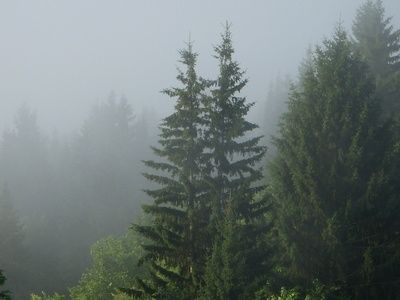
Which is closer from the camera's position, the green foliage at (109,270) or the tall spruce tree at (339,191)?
the tall spruce tree at (339,191)

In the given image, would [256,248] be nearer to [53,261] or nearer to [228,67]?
[228,67]

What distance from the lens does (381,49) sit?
3672 cm

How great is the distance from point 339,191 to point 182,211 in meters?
6.84

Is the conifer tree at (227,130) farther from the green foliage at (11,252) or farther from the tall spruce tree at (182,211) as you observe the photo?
the green foliage at (11,252)

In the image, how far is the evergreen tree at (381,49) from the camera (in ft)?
106

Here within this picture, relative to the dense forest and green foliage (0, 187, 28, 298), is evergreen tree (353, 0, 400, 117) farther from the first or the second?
green foliage (0, 187, 28, 298)

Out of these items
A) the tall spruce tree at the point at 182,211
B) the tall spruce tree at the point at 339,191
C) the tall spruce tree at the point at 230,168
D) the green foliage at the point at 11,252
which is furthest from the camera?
the green foliage at the point at 11,252

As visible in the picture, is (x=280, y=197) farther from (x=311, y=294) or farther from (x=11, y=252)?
(x=11, y=252)

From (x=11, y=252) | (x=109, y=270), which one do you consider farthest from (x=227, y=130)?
(x=11, y=252)

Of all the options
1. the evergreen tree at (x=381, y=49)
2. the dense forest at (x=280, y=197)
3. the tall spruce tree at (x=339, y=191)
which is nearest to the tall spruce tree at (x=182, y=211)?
the dense forest at (x=280, y=197)

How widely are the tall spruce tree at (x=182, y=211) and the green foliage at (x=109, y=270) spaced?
10.7 meters

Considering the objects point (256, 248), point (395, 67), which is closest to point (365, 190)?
point (256, 248)

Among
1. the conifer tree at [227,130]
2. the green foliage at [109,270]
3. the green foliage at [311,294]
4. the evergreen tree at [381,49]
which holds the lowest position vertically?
the green foliage at [311,294]

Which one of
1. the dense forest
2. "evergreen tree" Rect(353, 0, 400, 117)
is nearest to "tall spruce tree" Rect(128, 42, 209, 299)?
the dense forest
